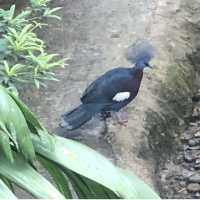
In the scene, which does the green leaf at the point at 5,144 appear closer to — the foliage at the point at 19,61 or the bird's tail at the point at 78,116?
the foliage at the point at 19,61

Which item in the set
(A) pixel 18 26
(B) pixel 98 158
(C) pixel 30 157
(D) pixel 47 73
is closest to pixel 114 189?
(B) pixel 98 158

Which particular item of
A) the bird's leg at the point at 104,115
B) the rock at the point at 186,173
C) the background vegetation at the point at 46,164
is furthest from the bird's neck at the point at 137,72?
the background vegetation at the point at 46,164

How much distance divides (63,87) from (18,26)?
77 cm

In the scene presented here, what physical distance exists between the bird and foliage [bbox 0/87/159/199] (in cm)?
210

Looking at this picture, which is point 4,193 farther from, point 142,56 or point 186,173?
point 186,173

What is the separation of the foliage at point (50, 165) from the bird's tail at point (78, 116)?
207 cm

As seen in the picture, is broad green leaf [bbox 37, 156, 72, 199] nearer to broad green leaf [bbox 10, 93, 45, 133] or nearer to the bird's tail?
broad green leaf [bbox 10, 93, 45, 133]

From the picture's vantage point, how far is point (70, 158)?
5.60ft

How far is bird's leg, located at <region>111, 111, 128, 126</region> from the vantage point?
422 centimetres

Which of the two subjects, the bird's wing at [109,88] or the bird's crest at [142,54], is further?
the bird's crest at [142,54]

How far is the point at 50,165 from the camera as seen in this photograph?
5.84 ft

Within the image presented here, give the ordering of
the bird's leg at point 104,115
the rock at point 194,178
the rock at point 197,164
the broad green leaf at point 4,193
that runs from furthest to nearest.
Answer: the rock at point 197,164, the rock at point 194,178, the bird's leg at point 104,115, the broad green leaf at point 4,193

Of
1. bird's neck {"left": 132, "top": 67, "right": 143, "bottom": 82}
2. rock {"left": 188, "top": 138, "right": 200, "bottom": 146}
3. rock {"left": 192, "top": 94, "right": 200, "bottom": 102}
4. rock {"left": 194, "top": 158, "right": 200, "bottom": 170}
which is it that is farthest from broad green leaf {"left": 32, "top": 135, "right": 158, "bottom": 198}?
rock {"left": 192, "top": 94, "right": 200, "bottom": 102}

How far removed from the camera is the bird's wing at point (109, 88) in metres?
3.97
